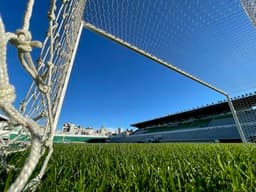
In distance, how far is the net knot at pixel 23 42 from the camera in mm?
385

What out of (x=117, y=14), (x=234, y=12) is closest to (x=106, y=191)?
(x=117, y=14)

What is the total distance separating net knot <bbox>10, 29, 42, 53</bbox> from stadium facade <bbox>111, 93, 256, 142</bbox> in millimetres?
12409

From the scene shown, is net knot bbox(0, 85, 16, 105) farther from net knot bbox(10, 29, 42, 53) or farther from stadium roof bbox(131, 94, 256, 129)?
stadium roof bbox(131, 94, 256, 129)

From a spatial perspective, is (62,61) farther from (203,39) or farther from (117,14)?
(203,39)

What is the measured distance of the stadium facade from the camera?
11047 millimetres

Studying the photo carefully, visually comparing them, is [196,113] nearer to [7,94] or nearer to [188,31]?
[188,31]

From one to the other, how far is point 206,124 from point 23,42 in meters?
21.8

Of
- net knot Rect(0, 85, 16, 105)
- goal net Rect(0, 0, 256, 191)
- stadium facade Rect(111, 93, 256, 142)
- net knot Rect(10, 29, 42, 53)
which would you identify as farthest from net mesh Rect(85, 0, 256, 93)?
stadium facade Rect(111, 93, 256, 142)

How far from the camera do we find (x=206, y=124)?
2000 cm

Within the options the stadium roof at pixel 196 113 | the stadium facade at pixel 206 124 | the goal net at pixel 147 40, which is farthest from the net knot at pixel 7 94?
the stadium roof at pixel 196 113

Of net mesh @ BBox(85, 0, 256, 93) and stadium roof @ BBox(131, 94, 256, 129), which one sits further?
stadium roof @ BBox(131, 94, 256, 129)

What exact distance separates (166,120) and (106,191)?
27.4m

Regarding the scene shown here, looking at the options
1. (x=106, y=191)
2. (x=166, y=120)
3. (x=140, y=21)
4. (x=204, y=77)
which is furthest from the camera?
(x=166, y=120)

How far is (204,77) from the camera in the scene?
6.70 metres
